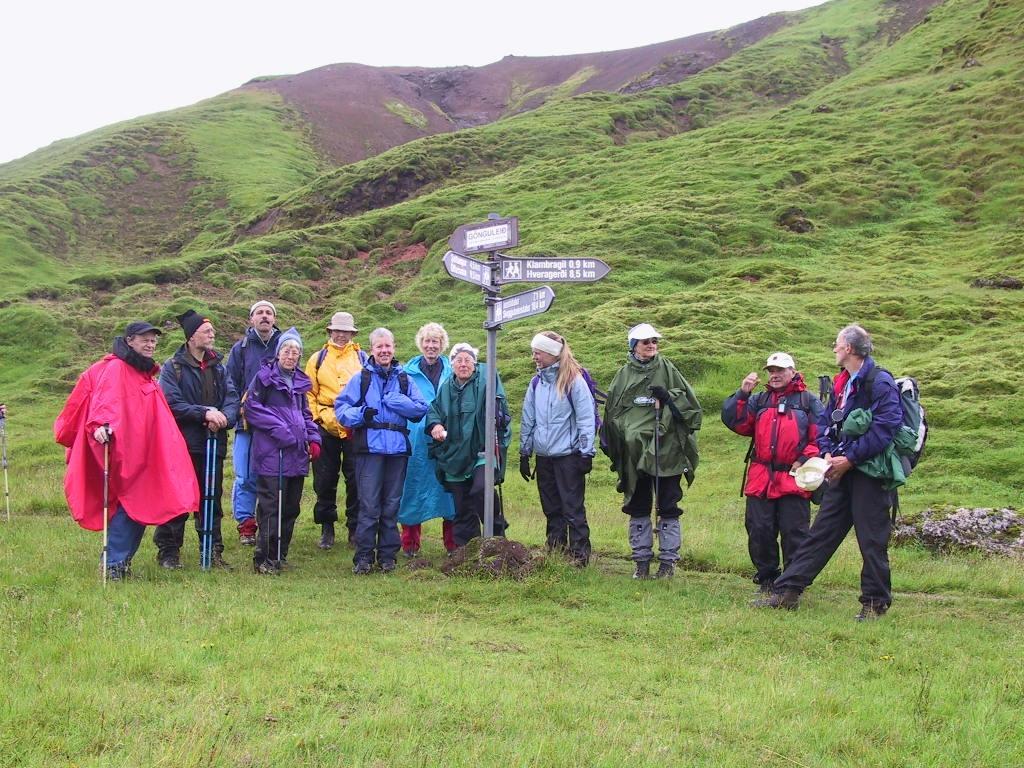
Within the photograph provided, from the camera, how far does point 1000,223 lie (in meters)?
34.9

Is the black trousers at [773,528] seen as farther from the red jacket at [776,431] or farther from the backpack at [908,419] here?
the backpack at [908,419]

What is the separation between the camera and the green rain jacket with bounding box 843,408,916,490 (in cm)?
818

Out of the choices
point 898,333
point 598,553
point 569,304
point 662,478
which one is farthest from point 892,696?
point 569,304

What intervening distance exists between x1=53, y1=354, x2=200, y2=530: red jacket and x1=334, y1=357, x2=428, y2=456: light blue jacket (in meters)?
1.77

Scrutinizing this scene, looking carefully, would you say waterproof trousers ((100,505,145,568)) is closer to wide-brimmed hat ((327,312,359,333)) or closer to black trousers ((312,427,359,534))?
black trousers ((312,427,359,534))

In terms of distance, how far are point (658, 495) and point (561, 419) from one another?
53.7 inches

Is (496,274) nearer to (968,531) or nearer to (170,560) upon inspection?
(170,560)

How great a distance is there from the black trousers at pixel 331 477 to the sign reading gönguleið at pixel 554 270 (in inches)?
128

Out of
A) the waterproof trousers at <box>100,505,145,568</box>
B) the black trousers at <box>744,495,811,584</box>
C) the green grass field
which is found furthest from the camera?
the black trousers at <box>744,495,811,584</box>

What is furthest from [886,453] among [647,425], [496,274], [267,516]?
[267,516]

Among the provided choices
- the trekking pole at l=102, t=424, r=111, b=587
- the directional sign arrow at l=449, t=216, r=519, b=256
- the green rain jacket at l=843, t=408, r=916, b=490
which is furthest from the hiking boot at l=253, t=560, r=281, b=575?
the green rain jacket at l=843, t=408, r=916, b=490

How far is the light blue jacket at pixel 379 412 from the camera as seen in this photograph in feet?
32.8

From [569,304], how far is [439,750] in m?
27.8

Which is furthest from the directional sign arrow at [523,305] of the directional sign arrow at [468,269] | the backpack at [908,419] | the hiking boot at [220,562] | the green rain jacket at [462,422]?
the hiking boot at [220,562]
